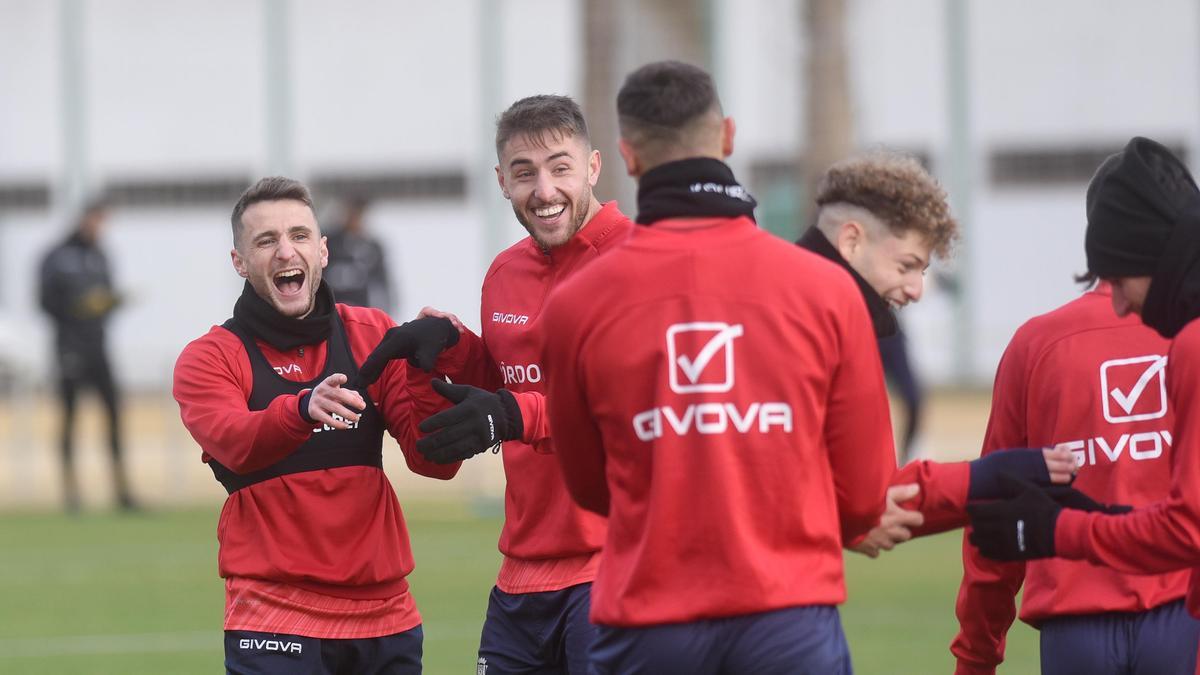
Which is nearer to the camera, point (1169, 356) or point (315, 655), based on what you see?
point (1169, 356)

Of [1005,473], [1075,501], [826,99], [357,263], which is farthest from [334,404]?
[826,99]

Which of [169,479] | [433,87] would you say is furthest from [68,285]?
[433,87]

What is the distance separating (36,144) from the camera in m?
38.2

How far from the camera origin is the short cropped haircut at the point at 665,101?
416cm

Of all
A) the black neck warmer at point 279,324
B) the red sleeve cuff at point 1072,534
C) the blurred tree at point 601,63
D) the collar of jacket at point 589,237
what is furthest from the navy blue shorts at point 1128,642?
the blurred tree at point 601,63

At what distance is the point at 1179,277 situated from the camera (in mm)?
4254

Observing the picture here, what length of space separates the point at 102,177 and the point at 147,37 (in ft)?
9.75

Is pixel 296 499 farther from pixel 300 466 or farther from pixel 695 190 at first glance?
pixel 695 190

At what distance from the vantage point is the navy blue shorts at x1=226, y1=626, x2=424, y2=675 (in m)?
5.39

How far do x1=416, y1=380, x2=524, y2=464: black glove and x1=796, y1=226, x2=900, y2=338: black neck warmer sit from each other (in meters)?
0.95

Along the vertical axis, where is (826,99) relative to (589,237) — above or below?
above

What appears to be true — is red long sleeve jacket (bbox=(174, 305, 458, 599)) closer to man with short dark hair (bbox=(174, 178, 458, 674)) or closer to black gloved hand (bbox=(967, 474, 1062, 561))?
man with short dark hair (bbox=(174, 178, 458, 674))

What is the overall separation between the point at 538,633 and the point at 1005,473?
1791 millimetres

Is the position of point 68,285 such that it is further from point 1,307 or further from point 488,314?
point 1,307
